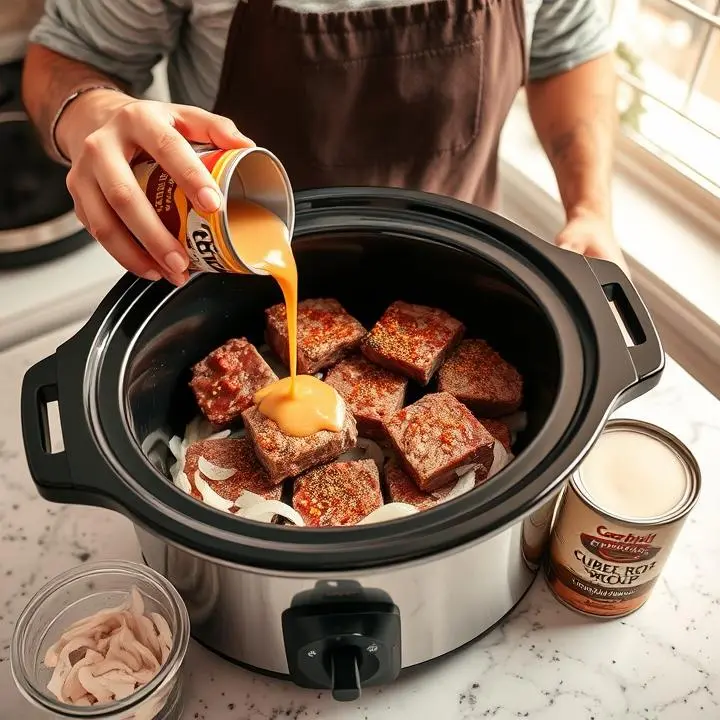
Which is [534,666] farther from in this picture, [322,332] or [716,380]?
[716,380]

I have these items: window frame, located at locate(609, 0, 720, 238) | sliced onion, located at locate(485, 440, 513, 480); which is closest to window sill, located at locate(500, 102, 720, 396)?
window frame, located at locate(609, 0, 720, 238)

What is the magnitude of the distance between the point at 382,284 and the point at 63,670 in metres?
0.61

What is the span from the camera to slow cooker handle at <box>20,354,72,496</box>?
28.5 inches

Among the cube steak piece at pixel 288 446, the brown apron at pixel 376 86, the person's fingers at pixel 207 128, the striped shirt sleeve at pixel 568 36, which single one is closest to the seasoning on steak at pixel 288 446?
the cube steak piece at pixel 288 446

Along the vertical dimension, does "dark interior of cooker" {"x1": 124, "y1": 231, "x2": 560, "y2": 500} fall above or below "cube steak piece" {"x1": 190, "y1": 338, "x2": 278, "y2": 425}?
above

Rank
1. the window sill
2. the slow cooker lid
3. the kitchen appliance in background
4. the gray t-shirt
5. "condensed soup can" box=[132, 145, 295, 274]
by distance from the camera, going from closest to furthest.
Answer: the slow cooker lid, "condensed soup can" box=[132, 145, 295, 274], the gray t-shirt, the kitchen appliance in background, the window sill

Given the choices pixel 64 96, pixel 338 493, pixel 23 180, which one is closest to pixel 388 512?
pixel 338 493

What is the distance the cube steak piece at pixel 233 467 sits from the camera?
957 mm

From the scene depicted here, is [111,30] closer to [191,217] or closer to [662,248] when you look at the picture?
[191,217]

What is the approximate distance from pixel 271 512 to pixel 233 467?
0.31 ft

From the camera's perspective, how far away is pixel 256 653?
852mm

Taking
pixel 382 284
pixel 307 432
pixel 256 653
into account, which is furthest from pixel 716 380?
pixel 256 653

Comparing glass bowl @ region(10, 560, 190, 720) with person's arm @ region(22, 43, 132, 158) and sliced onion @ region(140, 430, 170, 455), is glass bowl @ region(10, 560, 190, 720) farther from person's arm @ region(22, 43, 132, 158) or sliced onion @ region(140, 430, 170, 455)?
person's arm @ region(22, 43, 132, 158)

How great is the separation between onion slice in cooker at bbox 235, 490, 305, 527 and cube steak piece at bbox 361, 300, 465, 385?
0.25 meters
